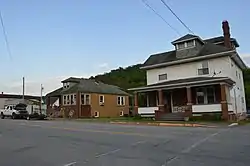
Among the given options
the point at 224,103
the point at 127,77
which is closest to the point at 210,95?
the point at 224,103

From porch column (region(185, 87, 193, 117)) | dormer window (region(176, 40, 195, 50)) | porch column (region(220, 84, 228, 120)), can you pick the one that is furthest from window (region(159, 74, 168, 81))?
porch column (region(220, 84, 228, 120))

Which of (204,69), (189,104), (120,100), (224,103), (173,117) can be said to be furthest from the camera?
(120,100)

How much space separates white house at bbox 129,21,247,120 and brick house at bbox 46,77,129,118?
43.2ft

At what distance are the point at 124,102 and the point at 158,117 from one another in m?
21.6

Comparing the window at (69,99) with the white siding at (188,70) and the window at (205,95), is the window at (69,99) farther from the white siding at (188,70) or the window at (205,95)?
the window at (205,95)

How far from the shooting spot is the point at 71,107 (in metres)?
47.9

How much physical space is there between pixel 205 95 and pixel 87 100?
66.9ft

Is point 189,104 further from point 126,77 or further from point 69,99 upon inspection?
point 126,77

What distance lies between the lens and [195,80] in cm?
3177

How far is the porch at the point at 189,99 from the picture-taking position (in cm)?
2995

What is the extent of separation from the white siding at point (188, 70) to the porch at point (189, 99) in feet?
4.93

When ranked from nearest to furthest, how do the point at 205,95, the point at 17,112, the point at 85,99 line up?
the point at 205,95
the point at 17,112
the point at 85,99

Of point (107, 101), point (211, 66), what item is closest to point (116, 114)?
point (107, 101)

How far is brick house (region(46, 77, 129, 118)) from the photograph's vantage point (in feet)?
156
